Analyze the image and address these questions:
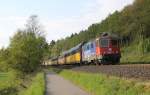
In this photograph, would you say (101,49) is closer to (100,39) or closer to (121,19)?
(100,39)

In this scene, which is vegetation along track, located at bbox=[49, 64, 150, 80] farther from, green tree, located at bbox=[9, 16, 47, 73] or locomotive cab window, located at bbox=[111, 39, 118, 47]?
green tree, located at bbox=[9, 16, 47, 73]

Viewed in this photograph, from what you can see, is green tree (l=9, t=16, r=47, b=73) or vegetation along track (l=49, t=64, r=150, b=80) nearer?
vegetation along track (l=49, t=64, r=150, b=80)

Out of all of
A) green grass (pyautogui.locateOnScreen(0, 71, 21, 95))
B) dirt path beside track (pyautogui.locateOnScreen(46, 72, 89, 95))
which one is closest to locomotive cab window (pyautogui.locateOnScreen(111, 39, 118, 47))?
green grass (pyautogui.locateOnScreen(0, 71, 21, 95))

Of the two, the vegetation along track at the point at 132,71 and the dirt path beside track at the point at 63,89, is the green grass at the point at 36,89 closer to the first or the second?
the dirt path beside track at the point at 63,89

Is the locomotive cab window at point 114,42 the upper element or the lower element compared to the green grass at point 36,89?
upper

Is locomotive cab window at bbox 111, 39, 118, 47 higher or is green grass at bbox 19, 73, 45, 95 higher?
locomotive cab window at bbox 111, 39, 118, 47

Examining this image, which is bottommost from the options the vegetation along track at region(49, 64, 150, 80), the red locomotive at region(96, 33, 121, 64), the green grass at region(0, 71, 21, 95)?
the green grass at region(0, 71, 21, 95)

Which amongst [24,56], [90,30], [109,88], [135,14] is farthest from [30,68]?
[90,30]

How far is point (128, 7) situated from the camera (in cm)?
10375

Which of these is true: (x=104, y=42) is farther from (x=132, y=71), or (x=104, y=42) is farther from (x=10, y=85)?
(x=132, y=71)

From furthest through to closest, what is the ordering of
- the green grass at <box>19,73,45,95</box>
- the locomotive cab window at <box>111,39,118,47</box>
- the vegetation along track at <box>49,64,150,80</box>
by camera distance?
1. the locomotive cab window at <box>111,39,118,47</box>
2. the green grass at <box>19,73,45,95</box>
3. the vegetation along track at <box>49,64,150,80</box>

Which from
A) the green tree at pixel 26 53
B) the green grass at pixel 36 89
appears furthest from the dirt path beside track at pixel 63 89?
the green tree at pixel 26 53

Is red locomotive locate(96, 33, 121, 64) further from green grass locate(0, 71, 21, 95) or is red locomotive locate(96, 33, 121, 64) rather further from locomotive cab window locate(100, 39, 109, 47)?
green grass locate(0, 71, 21, 95)

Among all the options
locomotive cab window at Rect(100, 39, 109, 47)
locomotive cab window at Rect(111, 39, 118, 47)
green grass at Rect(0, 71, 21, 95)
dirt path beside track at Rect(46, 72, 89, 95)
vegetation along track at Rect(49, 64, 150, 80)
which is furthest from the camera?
locomotive cab window at Rect(111, 39, 118, 47)
